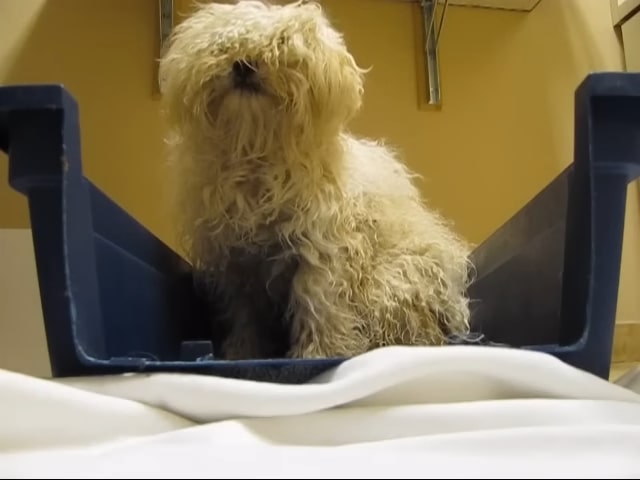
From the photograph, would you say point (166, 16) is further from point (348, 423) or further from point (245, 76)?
point (348, 423)

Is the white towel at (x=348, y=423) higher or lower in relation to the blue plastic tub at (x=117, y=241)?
lower

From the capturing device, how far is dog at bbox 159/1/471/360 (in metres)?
0.96

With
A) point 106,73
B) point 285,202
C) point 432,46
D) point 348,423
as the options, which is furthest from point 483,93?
point 348,423

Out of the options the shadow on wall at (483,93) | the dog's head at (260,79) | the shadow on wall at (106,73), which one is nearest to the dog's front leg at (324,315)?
the dog's head at (260,79)

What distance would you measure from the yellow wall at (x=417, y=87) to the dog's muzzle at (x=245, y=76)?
0.68 m

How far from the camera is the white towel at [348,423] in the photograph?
53 centimetres

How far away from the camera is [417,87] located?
5.84 ft

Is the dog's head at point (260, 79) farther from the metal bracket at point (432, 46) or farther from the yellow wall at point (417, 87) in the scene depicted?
the metal bracket at point (432, 46)

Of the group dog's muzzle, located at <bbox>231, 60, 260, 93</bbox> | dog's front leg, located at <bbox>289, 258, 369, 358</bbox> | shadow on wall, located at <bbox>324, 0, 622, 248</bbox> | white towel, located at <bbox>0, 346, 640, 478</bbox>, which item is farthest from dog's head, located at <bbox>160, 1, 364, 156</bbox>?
shadow on wall, located at <bbox>324, 0, 622, 248</bbox>

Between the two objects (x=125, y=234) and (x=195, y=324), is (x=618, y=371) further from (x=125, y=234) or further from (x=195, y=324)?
(x=125, y=234)

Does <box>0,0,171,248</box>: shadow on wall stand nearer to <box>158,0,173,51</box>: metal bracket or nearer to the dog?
<box>158,0,173,51</box>: metal bracket

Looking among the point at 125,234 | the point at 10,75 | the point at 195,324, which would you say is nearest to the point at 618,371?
the point at 195,324

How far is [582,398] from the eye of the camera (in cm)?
67

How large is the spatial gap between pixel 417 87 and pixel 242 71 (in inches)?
35.4
